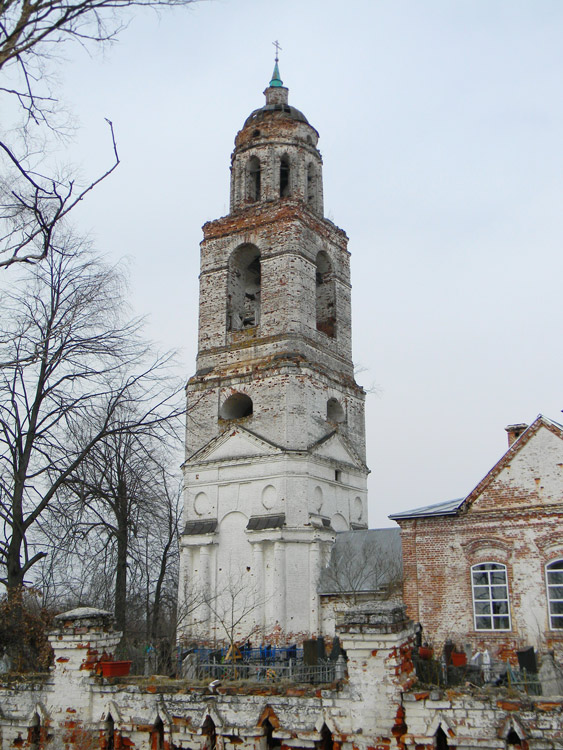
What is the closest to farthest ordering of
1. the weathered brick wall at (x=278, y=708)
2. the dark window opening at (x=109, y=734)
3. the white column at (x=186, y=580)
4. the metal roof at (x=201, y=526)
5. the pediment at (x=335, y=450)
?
the weathered brick wall at (x=278, y=708)
the dark window opening at (x=109, y=734)
the white column at (x=186, y=580)
the metal roof at (x=201, y=526)
the pediment at (x=335, y=450)

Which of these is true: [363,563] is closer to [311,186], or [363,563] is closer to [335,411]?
[335,411]

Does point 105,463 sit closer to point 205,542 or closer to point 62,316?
point 62,316

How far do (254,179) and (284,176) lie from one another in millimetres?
1222

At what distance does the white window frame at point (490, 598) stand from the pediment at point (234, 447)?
27.6ft

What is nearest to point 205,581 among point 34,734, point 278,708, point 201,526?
point 201,526

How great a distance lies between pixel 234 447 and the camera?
2444 cm

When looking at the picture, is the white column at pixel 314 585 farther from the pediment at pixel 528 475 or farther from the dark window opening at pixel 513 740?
the dark window opening at pixel 513 740

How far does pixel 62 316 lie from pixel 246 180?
52.0 ft

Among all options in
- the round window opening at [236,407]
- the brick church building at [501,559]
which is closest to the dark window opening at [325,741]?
the brick church building at [501,559]

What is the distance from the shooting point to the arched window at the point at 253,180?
2894cm

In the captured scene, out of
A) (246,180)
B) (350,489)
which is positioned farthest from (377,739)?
(246,180)

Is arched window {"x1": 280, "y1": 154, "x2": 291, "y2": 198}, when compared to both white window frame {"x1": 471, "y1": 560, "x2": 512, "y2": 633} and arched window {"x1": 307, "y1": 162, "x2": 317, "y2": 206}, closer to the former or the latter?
arched window {"x1": 307, "y1": 162, "x2": 317, "y2": 206}

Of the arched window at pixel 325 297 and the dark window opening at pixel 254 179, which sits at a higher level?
the dark window opening at pixel 254 179

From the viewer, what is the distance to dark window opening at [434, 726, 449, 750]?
7.80m
